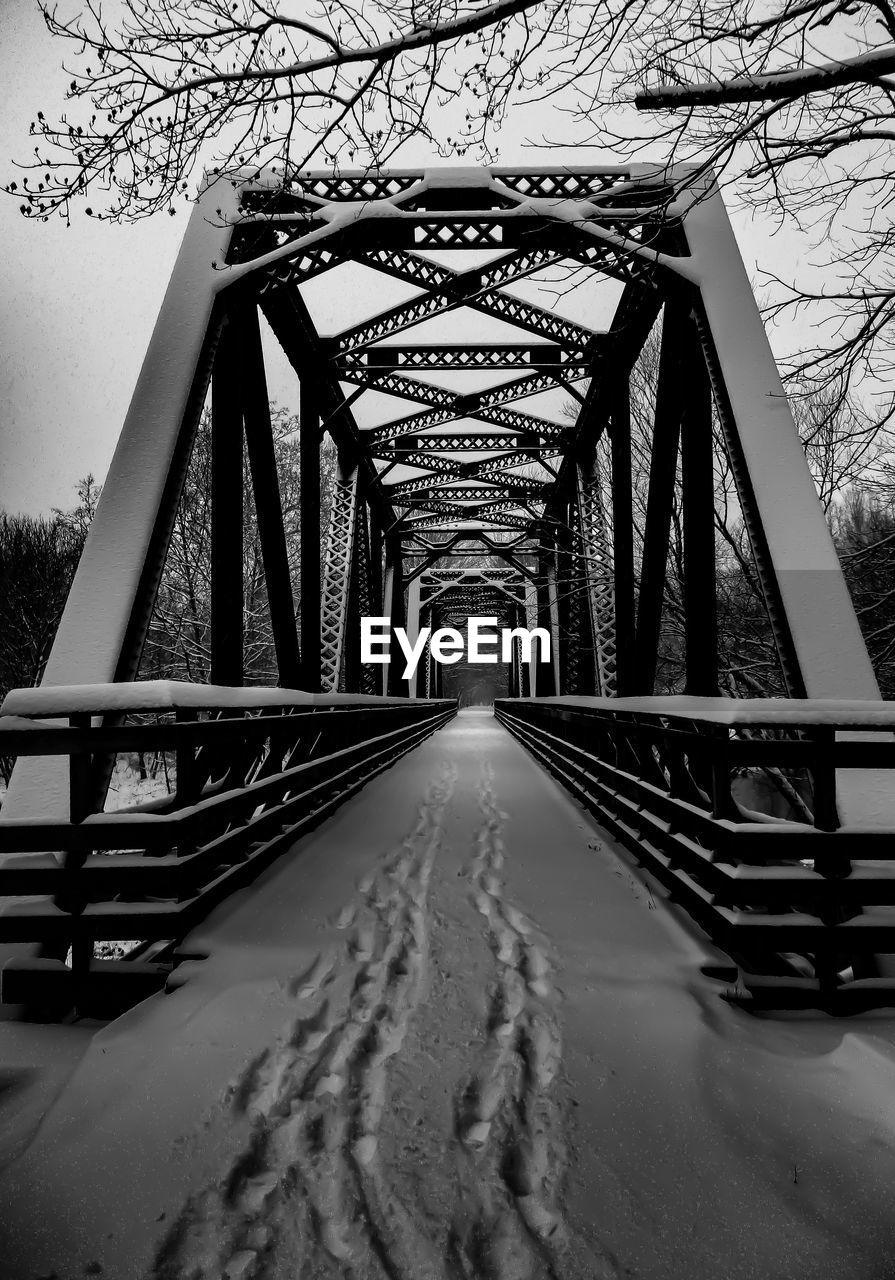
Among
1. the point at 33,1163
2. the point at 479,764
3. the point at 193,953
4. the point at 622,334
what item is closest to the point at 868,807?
the point at 193,953

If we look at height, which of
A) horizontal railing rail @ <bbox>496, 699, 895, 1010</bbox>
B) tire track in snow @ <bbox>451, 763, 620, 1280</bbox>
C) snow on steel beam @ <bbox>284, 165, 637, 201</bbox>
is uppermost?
snow on steel beam @ <bbox>284, 165, 637, 201</bbox>

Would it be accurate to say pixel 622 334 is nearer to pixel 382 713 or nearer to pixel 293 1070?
pixel 382 713

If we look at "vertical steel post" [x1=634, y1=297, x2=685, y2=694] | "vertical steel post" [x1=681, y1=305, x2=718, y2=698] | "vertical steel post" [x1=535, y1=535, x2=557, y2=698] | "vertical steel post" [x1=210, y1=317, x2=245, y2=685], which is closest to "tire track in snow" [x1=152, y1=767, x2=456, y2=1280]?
"vertical steel post" [x1=210, y1=317, x2=245, y2=685]

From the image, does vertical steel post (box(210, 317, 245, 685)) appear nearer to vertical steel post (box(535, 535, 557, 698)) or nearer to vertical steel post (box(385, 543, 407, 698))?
vertical steel post (box(535, 535, 557, 698))

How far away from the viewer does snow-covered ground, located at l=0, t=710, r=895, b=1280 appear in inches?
59.7

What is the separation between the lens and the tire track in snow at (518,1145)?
1.50 meters

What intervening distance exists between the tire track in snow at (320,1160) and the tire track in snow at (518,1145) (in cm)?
16

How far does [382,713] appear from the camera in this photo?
996 centimetres

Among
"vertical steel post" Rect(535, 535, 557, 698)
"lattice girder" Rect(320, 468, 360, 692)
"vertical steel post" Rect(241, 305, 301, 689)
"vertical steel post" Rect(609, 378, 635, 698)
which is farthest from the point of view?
"vertical steel post" Rect(535, 535, 557, 698)

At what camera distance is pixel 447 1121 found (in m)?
1.93

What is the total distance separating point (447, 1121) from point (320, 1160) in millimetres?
372

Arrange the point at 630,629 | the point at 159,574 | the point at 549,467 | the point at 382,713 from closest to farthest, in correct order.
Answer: the point at 159,574, the point at 630,629, the point at 382,713, the point at 549,467

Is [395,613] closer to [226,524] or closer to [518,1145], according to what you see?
[226,524]

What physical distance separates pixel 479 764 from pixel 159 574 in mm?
7028
